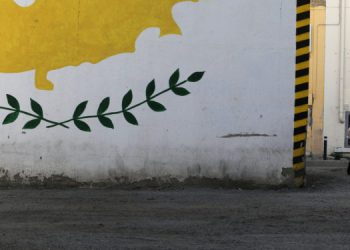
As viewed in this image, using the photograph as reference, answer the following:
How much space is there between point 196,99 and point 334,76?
1732 centimetres

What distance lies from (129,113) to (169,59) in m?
1.13

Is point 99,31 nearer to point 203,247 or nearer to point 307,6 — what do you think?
point 307,6

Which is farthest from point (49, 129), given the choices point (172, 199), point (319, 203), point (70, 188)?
point (319, 203)

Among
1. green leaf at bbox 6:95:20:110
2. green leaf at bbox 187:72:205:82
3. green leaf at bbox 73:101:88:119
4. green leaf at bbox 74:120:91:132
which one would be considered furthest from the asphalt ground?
green leaf at bbox 187:72:205:82

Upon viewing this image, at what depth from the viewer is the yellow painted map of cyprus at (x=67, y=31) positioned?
1054cm

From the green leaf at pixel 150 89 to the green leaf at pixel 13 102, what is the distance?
221 cm

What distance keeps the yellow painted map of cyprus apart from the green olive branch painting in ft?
1.65

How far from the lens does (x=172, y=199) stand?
9.62 meters

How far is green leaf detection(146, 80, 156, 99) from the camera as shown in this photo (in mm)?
10516

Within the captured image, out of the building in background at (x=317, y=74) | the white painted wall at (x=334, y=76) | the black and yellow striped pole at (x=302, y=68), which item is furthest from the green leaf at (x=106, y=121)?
the white painted wall at (x=334, y=76)

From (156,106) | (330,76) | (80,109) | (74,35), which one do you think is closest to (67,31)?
(74,35)

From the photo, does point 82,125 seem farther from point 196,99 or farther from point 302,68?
point 302,68

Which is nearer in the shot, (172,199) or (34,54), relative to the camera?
(172,199)

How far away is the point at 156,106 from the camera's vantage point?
10578 mm
